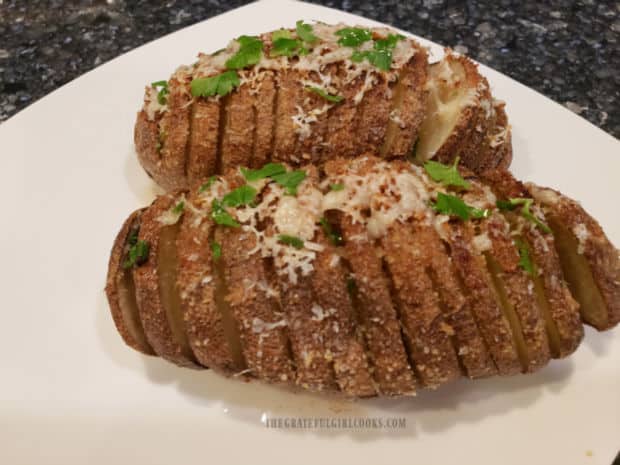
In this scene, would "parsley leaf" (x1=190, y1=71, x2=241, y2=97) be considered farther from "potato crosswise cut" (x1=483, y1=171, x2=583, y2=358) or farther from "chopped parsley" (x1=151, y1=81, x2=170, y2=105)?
"potato crosswise cut" (x1=483, y1=171, x2=583, y2=358)

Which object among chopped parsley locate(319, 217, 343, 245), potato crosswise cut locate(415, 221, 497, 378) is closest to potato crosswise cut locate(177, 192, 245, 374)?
chopped parsley locate(319, 217, 343, 245)

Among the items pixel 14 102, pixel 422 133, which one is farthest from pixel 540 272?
pixel 14 102

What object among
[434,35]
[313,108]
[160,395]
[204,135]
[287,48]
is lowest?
[160,395]

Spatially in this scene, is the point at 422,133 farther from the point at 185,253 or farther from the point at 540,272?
the point at 185,253

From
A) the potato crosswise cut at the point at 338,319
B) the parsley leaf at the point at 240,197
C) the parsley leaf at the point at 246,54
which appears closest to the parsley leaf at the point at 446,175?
the potato crosswise cut at the point at 338,319

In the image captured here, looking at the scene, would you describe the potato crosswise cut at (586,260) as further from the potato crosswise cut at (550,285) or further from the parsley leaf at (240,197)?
the parsley leaf at (240,197)

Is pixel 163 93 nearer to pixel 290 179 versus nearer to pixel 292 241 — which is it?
pixel 290 179

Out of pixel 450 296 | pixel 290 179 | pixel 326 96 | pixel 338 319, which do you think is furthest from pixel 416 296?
pixel 326 96
